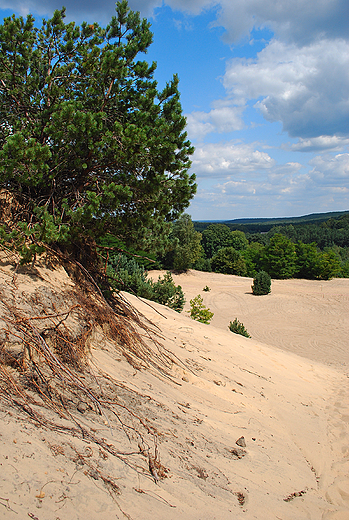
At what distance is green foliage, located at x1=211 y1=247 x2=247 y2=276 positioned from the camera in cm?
4300

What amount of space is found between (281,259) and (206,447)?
34649 millimetres

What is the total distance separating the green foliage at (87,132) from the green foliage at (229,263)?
37.6 metres

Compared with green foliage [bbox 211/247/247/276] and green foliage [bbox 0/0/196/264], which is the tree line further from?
green foliage [bbox 0/0/196/264]

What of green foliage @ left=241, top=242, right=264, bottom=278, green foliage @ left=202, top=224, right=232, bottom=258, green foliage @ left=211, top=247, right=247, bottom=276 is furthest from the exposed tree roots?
green foliage @ left=202, top=224, right=232, bottom=258

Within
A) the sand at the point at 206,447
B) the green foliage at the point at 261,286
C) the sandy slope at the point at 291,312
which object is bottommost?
the sandy slope at the point at 291,312

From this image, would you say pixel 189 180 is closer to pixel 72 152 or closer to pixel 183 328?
pixel 72 152

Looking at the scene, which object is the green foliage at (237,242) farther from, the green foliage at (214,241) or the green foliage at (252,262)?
Answer: the green foliage at (252,262)

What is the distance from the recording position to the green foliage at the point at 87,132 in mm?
4926

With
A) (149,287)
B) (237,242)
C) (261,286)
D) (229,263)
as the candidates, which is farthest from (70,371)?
(237,242)

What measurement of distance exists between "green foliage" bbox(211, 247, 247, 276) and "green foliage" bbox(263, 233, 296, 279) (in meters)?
5.97

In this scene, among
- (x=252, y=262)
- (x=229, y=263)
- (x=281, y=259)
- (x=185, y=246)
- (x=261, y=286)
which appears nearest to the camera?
(x=261, y=286)

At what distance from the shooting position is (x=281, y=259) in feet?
119

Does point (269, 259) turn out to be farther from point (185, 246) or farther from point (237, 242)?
point (237, 242)

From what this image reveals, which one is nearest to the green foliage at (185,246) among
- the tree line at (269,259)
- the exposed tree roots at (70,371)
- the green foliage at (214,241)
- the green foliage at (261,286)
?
the tree line at (269,259)
